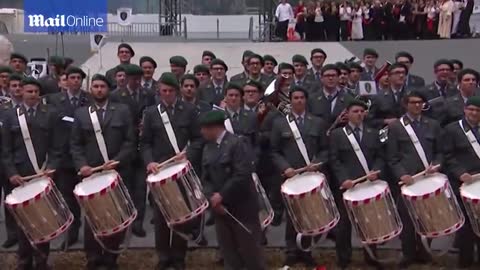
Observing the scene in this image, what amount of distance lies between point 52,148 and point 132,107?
1.31 m

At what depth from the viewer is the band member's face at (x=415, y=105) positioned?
28.9 ft

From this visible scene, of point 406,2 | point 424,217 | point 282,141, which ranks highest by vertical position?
point 406,2

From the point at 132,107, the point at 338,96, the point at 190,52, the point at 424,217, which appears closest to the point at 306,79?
the point at 338,96

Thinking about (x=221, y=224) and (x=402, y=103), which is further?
(x=402, y=103)

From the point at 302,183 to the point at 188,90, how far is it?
1822 mm

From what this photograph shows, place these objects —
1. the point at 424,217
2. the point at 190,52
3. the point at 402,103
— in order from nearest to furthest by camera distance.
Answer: the point at 424,217 < the point at 402,103 < the point at 190,52

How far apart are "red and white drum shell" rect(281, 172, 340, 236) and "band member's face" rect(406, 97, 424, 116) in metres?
1.15

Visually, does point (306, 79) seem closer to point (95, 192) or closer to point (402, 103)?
point (402, 103)

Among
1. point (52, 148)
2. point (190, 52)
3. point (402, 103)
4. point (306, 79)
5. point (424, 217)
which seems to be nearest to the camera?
point (424, 217)

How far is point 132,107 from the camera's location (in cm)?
992

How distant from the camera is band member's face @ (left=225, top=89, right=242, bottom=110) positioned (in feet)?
30.0

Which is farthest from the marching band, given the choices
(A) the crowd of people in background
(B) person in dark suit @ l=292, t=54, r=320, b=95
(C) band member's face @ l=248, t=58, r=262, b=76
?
(A) the crowd of people in background

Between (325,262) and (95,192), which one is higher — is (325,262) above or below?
below

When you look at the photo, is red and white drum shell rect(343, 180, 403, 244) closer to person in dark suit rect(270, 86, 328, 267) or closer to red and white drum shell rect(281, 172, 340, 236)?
red and white drum shell rect(281, 172, 340, 236)
